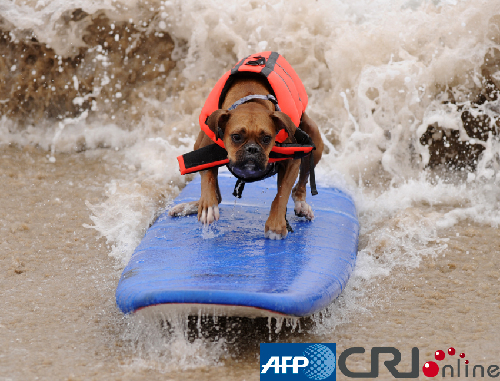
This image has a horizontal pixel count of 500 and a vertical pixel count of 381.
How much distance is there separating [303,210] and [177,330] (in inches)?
55.6

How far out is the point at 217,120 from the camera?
3150mm

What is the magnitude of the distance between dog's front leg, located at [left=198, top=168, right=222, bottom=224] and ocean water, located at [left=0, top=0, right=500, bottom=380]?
2.29ft

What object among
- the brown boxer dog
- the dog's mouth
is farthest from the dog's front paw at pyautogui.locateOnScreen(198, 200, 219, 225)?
the dog's mouth

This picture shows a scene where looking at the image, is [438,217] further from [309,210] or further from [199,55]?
[199,55]

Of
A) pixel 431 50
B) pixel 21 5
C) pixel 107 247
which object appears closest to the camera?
pixel 107 247

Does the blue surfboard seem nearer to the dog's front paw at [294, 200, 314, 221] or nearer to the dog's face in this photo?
the dog's front paw at [294, 200, 314, 221]

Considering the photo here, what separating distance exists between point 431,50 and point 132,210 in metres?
3.39

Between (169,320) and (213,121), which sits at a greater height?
(213,121)

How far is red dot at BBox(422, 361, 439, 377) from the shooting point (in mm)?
2600

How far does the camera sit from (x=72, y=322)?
120 inches

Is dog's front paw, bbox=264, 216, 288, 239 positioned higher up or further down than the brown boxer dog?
further down

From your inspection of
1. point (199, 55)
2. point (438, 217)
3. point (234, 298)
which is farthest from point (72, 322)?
point (199, 55)

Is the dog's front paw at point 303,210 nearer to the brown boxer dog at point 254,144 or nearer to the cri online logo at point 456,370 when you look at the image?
the brown boxer dog at point 254,144

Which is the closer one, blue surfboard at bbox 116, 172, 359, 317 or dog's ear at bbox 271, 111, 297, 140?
blue surfboard at bbox 116, 172, 359, 317
